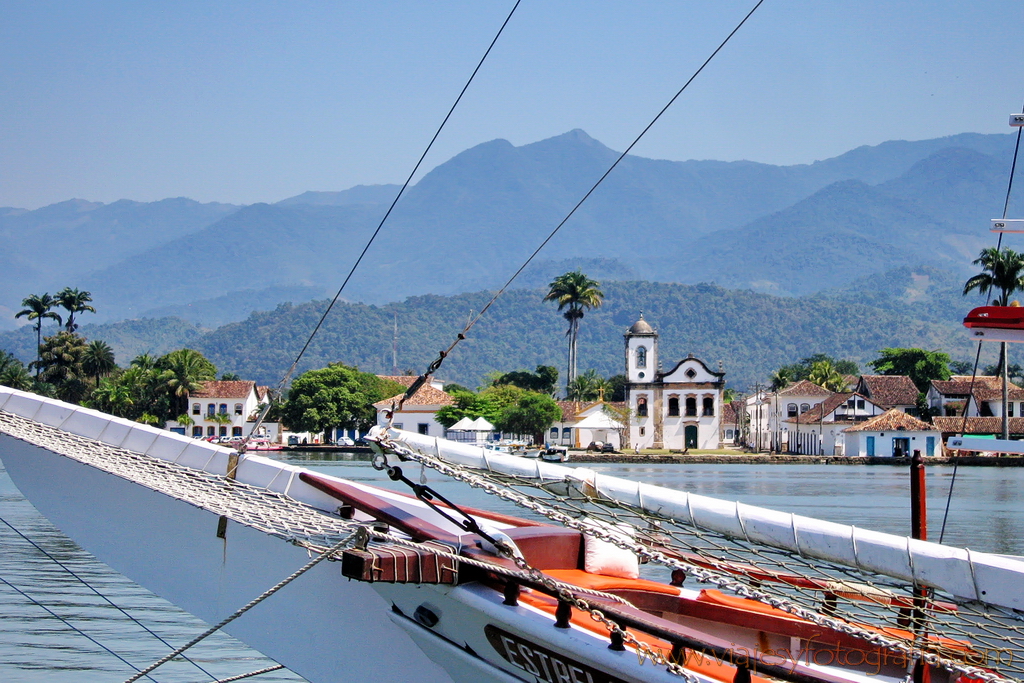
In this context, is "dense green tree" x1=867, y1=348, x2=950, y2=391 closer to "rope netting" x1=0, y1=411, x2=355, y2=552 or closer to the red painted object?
the red painted object

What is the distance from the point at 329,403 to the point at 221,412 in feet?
33.9

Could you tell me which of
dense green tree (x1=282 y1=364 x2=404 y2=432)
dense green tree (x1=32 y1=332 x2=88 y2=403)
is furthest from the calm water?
dense green tree (x1=32 y1=332 x2=88 y2=403)

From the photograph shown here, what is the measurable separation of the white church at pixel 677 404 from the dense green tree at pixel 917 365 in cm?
2783

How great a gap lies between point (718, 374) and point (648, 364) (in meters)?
5.74

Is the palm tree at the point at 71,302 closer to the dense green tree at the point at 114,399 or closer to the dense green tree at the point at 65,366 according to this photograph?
the dense green tree at the point at 65,366

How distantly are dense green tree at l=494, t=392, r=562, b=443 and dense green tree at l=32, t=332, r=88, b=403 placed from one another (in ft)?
95.7

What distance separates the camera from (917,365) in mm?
106125

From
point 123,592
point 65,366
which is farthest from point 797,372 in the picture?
point 123,592

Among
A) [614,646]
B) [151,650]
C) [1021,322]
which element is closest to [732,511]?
[614,646]

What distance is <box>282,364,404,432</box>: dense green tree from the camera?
75.8 meters

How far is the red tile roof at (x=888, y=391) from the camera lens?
8106 centimetres

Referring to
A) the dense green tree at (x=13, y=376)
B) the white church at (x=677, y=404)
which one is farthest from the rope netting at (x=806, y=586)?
the white church at (x=677, y=404)

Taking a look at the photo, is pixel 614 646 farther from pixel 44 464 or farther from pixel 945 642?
pixel 44 464

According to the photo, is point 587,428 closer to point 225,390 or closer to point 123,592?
point 225,390
